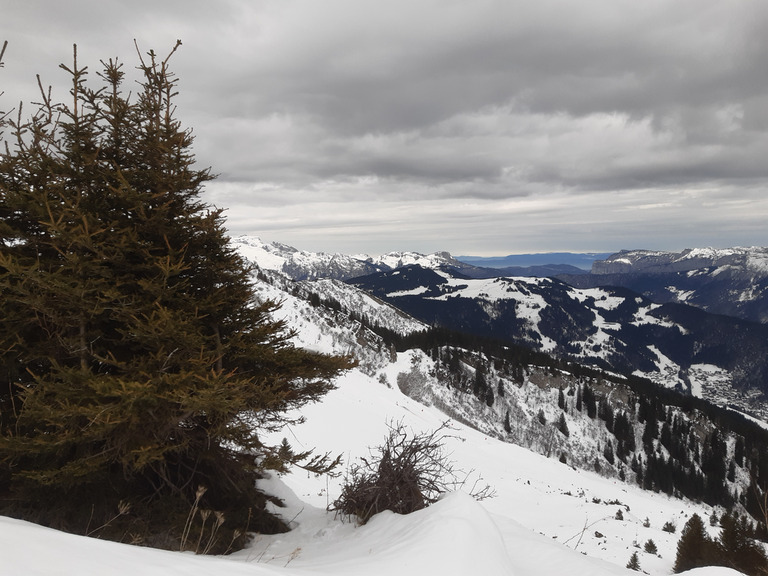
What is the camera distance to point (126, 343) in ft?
24.2

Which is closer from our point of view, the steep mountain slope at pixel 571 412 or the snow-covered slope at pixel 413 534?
the snow-covered slope at pixel 413 534

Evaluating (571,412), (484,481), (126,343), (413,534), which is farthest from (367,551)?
(571,412)

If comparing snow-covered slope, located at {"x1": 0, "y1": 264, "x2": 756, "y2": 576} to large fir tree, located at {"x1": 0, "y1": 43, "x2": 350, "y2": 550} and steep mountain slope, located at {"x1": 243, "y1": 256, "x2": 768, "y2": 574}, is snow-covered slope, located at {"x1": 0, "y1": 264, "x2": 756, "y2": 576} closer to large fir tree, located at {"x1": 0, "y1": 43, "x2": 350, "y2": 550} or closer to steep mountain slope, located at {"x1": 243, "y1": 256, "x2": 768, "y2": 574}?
large fir tree, located at {"x1": 0, "y1": 43, "x2": 350, "y2": 550}

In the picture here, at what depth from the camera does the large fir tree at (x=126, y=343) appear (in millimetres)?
6172

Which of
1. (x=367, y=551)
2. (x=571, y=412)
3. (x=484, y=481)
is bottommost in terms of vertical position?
(x=571, y=412)

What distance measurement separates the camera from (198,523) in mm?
6934

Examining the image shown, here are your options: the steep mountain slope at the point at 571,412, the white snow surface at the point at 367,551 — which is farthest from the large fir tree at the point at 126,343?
the steep mountain slope at the point at 571,412

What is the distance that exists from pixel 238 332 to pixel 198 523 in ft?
11.0

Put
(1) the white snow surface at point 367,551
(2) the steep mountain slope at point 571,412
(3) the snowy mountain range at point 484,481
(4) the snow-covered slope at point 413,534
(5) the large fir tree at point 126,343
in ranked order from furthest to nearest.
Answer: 1. (2) the steep mountain slope at point 571,412
2. (5) the large fir tree at point 126,343
3. (3) the snowy mountain range at point 484,481
4. (4) the snow-covered slope at point 413,534
5. (1) the white snow surface at point 367,551

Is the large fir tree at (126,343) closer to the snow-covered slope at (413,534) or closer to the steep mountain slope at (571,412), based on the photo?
the snow-covered slope at (413,534)

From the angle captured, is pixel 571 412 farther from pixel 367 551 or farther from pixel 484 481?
pixel 367 551

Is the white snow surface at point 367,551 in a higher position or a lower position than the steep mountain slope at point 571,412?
higher

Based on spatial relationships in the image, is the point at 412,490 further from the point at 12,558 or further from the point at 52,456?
the point at 52,456

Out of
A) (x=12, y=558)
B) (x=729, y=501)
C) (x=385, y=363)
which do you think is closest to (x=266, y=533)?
(x=12, y=558)
